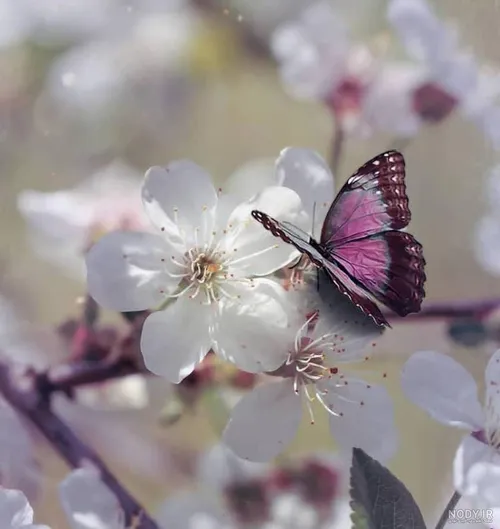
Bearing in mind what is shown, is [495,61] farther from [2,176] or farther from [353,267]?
[2,176]

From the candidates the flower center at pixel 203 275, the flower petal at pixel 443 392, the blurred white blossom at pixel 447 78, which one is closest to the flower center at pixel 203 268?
the flower center at pixel 203 275

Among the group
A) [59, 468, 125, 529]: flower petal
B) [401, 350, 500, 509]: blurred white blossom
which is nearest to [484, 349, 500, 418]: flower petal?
[401, 350, 500, 509]: blurred white blossom

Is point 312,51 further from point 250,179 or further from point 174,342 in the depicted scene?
point 174,342

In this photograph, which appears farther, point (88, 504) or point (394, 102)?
point (394, 102)

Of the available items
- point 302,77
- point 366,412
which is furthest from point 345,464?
point 302,77

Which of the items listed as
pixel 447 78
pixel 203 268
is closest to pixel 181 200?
pixel 203 268

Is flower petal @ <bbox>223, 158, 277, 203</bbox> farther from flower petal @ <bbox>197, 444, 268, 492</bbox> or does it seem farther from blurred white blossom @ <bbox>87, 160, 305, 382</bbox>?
flower petal @ <bbox>197, 444, 268, 492</bbox>
